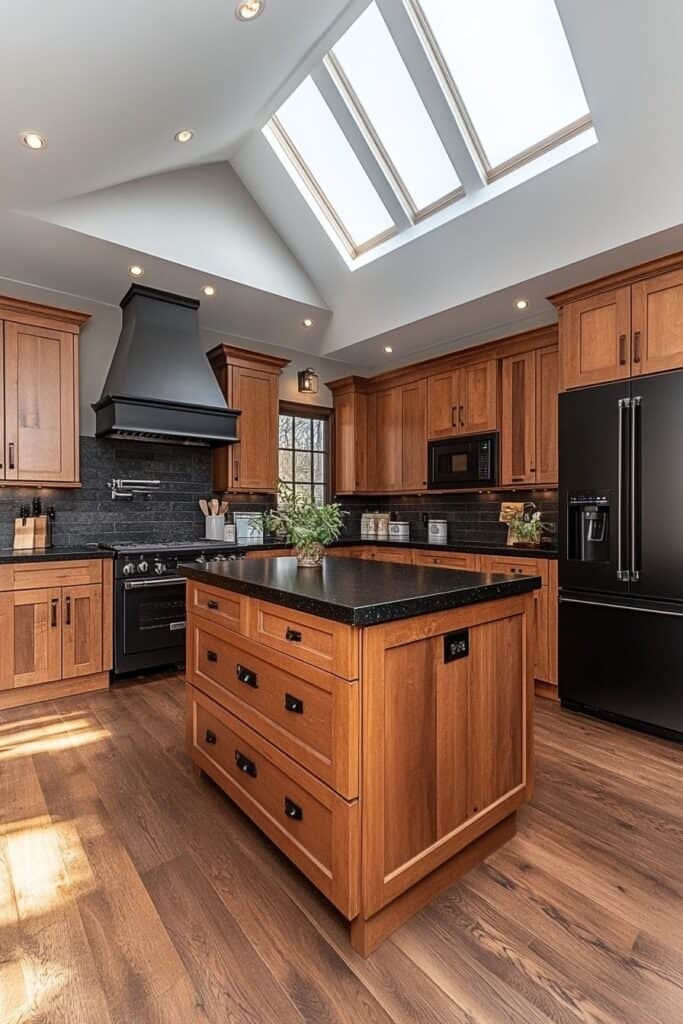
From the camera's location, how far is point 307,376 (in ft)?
17.7

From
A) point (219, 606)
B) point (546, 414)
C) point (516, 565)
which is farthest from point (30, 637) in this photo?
point (546, 414)

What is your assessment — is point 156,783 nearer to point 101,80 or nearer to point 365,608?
point 365,608

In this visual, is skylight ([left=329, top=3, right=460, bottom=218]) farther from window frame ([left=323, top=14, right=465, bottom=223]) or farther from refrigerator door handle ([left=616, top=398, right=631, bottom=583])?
refrigerator door handle ([left=616, top=398, right=631, bottom=583])

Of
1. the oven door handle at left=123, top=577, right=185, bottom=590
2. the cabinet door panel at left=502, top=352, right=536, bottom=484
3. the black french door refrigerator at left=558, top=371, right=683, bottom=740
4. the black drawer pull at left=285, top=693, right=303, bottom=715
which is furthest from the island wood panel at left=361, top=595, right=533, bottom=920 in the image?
the oven door handle at left=123, top=577, right=185, bottom=590

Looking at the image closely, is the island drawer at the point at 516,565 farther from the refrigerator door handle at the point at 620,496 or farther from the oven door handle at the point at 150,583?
the oven door handle at the point at 150,583

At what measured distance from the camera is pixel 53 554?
3.49 metres

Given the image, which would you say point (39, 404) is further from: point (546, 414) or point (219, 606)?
point (546, 414)

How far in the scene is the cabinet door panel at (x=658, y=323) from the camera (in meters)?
2.92

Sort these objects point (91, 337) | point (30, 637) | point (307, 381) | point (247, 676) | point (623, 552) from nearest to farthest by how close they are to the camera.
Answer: point (247, 676)
point (623, 552)
point (30, 637)
point (91, 337)
point (307, 381)

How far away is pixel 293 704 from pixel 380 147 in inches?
151

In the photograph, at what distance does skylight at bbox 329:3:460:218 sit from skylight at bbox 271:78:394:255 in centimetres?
22

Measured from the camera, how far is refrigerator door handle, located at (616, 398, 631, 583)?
10.1 feet

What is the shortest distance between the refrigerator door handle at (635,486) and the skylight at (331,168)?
236 centimetres

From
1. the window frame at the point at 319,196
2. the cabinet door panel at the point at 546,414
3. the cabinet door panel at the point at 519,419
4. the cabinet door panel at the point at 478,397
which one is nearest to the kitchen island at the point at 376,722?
the cabinet door panel at the point at 546,414
